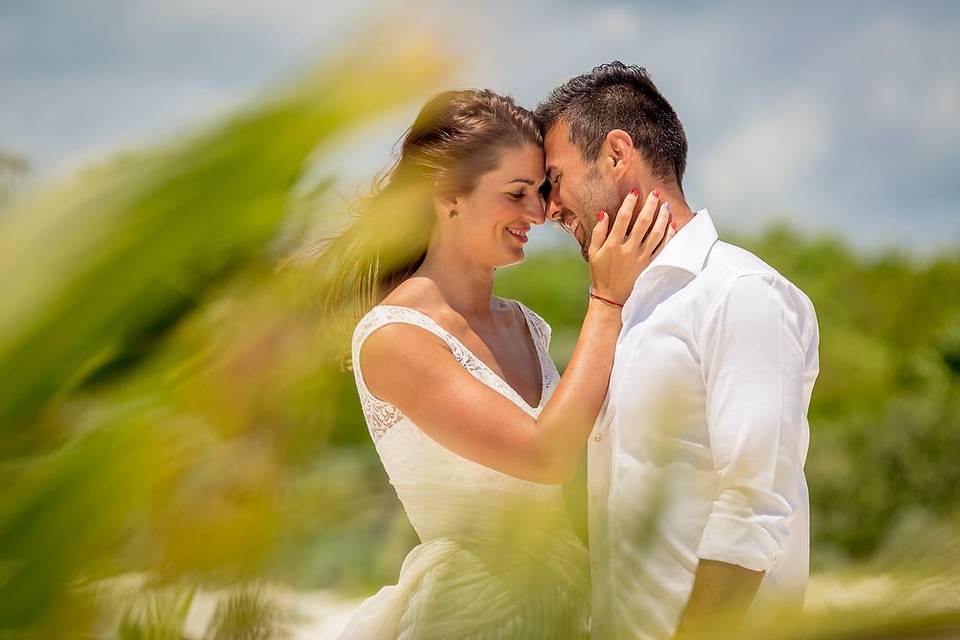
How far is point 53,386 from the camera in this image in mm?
416

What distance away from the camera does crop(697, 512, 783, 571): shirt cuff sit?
2104 millimetres

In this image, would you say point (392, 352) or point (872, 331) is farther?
point (872, 331)

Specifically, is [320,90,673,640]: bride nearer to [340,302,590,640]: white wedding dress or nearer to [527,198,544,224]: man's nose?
[527,198,544,224]: man's nose

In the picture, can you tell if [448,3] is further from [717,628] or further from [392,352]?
[392,352]

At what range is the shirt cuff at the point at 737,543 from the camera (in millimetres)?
2104

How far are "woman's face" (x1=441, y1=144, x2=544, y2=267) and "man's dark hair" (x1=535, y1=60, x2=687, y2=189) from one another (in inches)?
5.9

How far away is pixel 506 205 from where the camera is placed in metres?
2.98

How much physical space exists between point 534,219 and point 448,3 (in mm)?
2684

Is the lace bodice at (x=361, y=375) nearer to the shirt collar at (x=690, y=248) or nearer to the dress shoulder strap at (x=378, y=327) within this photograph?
the dress shoulder strap at (x=378, y=327)

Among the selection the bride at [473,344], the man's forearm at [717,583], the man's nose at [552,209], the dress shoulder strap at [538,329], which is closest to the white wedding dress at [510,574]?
the bride at [473,344]

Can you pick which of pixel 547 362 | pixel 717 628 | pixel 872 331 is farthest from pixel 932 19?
pixel 717 628

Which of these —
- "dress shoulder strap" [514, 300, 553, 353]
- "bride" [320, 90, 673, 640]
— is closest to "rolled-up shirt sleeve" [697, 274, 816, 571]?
"bride" [320, 90, 673, 640]

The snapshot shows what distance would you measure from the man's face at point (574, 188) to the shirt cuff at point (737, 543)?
101cm

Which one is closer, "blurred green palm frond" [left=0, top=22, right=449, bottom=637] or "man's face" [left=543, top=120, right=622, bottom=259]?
"blurred green palm frond" [left=0, top=22, right=449, bottom=637]
